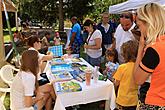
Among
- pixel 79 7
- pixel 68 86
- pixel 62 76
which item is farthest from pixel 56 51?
pixel 79 7

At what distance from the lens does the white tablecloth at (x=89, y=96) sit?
308 centimetres

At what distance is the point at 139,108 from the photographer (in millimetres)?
2080

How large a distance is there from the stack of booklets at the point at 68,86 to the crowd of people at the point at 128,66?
11.1 inches

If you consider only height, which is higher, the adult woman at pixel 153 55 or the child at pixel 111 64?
the adult woman at pixel 153 55

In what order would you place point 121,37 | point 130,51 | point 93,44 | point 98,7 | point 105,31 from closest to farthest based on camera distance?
point 130,51, point 121,37, point 93,44, point 105,31, point 98,7

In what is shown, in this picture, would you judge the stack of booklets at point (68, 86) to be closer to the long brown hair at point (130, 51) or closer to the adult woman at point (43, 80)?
the adult woman at point (43, 80)

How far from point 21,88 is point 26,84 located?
112 mm

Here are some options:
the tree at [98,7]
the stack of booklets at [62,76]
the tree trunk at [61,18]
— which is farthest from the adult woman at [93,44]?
the tree at [98,7]

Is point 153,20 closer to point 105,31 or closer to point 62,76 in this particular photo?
point 62,76

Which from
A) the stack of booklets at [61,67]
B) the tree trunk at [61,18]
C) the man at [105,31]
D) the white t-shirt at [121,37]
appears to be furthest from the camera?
the tree trunk at [61,18]

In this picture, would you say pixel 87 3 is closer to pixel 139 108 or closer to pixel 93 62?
pixel 93 62

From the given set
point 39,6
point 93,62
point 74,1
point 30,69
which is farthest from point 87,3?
point 30,69

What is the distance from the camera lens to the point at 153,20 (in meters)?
1.81

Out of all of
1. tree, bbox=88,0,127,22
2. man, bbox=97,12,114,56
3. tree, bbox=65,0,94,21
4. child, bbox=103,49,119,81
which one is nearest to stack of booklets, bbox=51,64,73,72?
child, bbox=103,49,119,81
